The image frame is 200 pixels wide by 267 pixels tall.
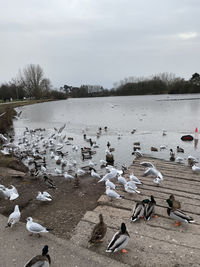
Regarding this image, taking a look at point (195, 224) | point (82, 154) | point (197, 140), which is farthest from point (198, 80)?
point (195, 224)

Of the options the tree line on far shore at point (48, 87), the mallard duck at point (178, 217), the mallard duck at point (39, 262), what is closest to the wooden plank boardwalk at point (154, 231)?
the mallard duck at point (178, 217)

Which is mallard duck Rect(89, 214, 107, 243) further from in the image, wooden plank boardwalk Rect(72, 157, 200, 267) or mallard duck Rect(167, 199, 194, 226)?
mallard duck Rect(167, 199, 194, 226)

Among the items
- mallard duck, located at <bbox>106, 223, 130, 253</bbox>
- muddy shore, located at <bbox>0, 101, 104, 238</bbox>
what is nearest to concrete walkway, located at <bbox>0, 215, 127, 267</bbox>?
mallard duck, located at <bbox>106, 223, 130, 253</bbox>

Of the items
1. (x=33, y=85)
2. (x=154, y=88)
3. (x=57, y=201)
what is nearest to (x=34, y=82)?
(x=33, y=85)

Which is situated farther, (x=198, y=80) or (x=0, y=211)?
(x=198, y=80)

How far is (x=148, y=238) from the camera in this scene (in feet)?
12.9

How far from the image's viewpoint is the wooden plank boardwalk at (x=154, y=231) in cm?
347

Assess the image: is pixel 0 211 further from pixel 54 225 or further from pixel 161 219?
pixel 161 219

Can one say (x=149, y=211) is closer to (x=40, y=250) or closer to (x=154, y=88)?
(x=40, y=250)

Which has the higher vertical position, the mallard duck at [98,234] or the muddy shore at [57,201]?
the mallard duck at [98,234]

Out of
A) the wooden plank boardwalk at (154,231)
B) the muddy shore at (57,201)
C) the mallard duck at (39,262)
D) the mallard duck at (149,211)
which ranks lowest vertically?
the muddy shore at (57,201)

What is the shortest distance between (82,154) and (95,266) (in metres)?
9.23

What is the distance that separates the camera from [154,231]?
417cm

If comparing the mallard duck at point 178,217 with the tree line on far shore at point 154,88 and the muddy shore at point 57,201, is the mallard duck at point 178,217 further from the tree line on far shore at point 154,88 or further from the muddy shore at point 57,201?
the tree line on far shore at point 154,88
